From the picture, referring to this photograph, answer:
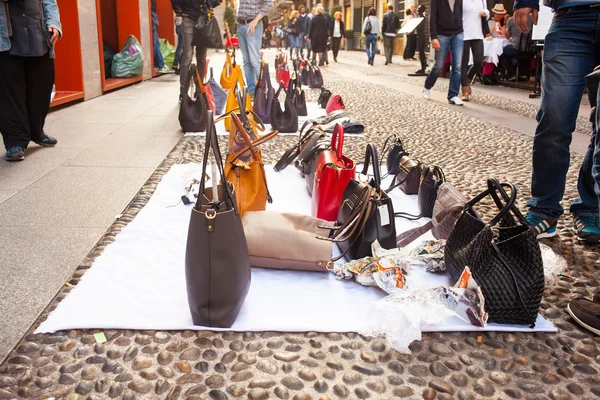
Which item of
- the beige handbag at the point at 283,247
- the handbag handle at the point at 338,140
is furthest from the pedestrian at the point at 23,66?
the beige handbag at the point at 283,247

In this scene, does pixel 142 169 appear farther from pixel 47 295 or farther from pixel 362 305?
pixel 362 305

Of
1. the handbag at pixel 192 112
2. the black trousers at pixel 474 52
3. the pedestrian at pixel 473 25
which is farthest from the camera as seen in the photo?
the black trousers at pixel 474 52

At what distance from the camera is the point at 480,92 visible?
432 inches

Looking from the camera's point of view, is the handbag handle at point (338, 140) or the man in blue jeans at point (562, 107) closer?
the man in blue jeans at point (562, 107)

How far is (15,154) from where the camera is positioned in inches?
177

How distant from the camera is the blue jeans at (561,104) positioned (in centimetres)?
281

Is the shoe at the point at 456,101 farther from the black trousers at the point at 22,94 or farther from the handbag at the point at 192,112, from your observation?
the black trousers at the point at 22,94

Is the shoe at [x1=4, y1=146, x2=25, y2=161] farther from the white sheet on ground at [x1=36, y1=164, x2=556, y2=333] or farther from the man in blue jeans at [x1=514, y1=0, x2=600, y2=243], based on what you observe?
the man in blue jeans at [x1=514, y1=0, x2=600, y2=243]

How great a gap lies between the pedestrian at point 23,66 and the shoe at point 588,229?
407 cm

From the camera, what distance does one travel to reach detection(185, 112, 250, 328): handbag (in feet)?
6.25

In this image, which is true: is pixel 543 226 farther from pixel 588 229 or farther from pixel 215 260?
pixel 215 260

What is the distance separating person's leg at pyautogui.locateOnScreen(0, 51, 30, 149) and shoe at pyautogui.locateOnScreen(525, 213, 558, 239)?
3.89 metres

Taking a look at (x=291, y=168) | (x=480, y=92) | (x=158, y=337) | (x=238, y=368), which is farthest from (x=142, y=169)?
(x=480, y=92)

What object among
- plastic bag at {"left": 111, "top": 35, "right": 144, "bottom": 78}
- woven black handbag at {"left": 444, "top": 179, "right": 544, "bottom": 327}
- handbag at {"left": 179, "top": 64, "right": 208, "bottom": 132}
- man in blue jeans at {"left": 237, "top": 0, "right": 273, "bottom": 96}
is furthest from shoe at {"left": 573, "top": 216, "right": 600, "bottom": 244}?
plastic bag at {"left": 111, "top": 35, "right": 144, "bottom": 78}
